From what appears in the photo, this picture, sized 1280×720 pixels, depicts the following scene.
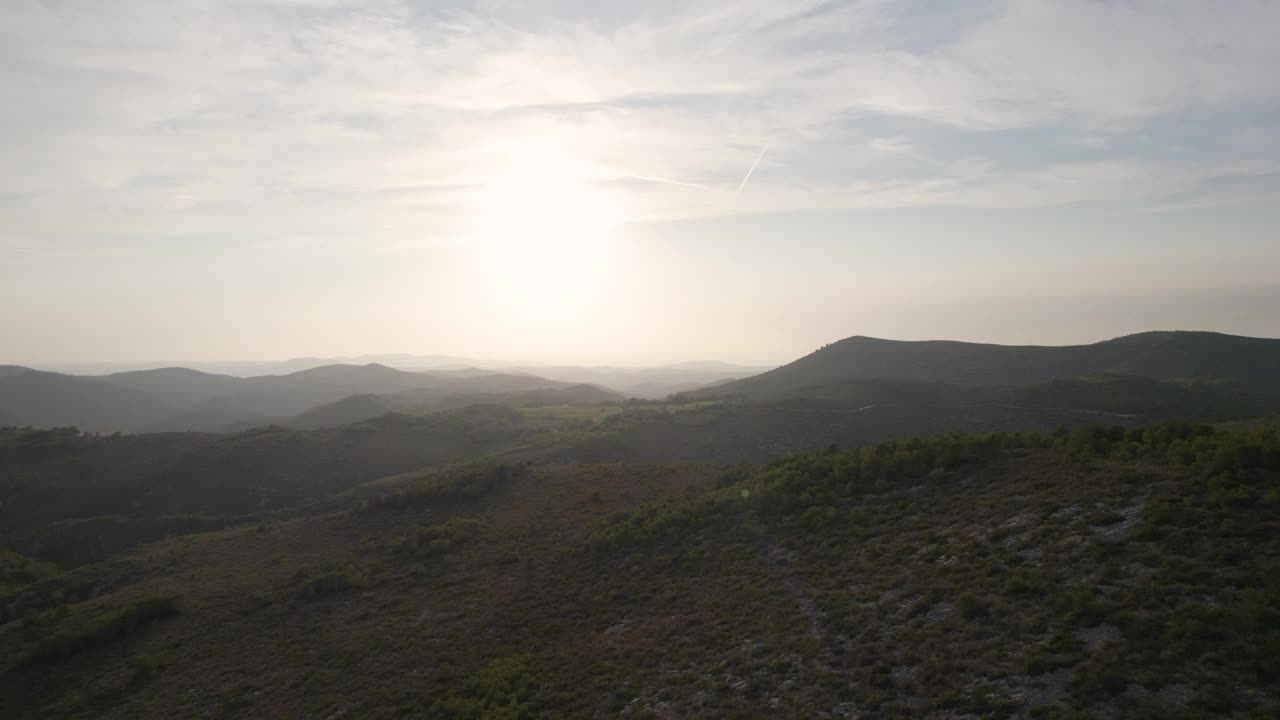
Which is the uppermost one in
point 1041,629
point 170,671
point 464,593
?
point 1041,629

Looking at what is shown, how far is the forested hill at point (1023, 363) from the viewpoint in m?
76.6

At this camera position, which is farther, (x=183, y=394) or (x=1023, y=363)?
(x=183, y=394)

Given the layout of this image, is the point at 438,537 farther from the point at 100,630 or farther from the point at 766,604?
the point at 766,604

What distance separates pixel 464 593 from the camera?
72.7 ft

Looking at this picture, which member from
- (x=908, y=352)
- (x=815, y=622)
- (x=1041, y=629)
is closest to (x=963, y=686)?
(x=1041, y=629)

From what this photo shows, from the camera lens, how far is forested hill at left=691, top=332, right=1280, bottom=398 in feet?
251

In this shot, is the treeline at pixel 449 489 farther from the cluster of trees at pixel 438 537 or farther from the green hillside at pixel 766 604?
the cluster of trees at pixel 438 537

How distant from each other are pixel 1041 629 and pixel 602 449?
40.0 metres

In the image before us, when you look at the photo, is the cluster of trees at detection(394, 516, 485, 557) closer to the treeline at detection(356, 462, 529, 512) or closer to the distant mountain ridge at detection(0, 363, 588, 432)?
the treeline at detection(356, 462, 529, 512)

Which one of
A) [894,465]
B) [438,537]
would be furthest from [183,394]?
[894,465]

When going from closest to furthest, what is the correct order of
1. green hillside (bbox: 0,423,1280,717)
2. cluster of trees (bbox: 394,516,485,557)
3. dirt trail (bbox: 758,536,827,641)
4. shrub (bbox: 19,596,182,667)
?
green hillside (bbox: 0,423,1280,717)
dirt trail (bbox: 758,536,827,641)
shrub (bbox: 19,596,182,667)
cluster of trees (bbox: 394,516,485,557)

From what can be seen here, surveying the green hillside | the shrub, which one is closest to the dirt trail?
the green hillside

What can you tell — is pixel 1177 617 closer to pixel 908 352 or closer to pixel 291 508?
Result: pixel 291 508

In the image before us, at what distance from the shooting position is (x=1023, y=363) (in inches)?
3403
